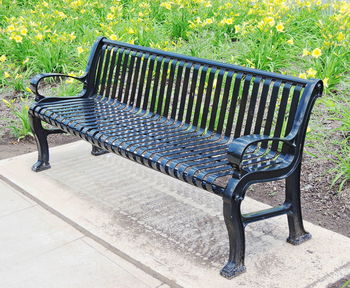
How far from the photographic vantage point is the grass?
223 inches

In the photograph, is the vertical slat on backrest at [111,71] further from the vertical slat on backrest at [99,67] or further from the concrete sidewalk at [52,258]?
the concrete sidewalk at [52,258]

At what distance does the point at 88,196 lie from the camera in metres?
4.29

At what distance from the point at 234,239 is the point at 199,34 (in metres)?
4.21

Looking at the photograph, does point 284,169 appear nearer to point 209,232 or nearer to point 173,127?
point 209,232

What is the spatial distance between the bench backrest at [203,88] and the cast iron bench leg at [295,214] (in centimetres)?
29

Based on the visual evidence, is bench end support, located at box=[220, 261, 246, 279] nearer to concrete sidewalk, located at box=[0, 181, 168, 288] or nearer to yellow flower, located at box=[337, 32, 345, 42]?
concrete sidewalk, located at box=[0, 181, 168, 288]

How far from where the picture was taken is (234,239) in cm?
317

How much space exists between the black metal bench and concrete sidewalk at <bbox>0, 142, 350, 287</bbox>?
0.53 feet

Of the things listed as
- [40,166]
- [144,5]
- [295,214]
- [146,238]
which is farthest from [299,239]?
[144,5]

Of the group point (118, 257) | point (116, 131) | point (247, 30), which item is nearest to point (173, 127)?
point (116, 131)

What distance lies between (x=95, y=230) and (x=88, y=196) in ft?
1.89

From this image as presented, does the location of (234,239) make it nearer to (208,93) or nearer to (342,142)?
(208,93)

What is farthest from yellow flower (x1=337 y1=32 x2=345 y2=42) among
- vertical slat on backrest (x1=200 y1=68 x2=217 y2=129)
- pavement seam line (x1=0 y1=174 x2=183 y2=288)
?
pavement seam line (x1=0 y1=174 x2=183 y2=288)

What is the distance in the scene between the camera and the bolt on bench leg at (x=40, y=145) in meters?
4.70
